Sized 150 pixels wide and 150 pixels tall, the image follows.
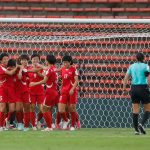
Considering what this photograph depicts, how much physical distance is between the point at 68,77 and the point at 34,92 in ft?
2.38

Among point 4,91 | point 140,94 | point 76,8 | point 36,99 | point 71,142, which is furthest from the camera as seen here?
point 76,8

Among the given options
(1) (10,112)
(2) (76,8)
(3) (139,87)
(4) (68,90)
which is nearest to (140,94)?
(3) (139,87)

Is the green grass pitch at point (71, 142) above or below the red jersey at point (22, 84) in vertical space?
below

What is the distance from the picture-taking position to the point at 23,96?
13750 millimetres

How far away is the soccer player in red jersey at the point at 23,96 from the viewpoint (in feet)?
45.0

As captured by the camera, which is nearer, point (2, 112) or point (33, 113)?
point (2, 112)

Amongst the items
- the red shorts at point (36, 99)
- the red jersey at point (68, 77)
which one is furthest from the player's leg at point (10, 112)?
the red jersey at point (68, 77)

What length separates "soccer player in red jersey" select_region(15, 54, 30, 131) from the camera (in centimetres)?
1372

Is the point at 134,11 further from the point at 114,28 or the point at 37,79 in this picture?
the point at 37,79

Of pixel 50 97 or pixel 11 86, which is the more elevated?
pixel 11 86

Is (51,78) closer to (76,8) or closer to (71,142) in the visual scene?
(71,142)

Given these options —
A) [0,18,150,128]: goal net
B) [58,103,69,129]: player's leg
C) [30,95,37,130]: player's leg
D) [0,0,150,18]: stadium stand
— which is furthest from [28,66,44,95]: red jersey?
[0,0,150,18]: stadium stand

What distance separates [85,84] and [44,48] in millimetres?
1222

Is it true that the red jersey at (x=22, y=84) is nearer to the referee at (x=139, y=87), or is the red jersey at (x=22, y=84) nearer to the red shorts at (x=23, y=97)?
the red shorts at (x=23, y=97)
